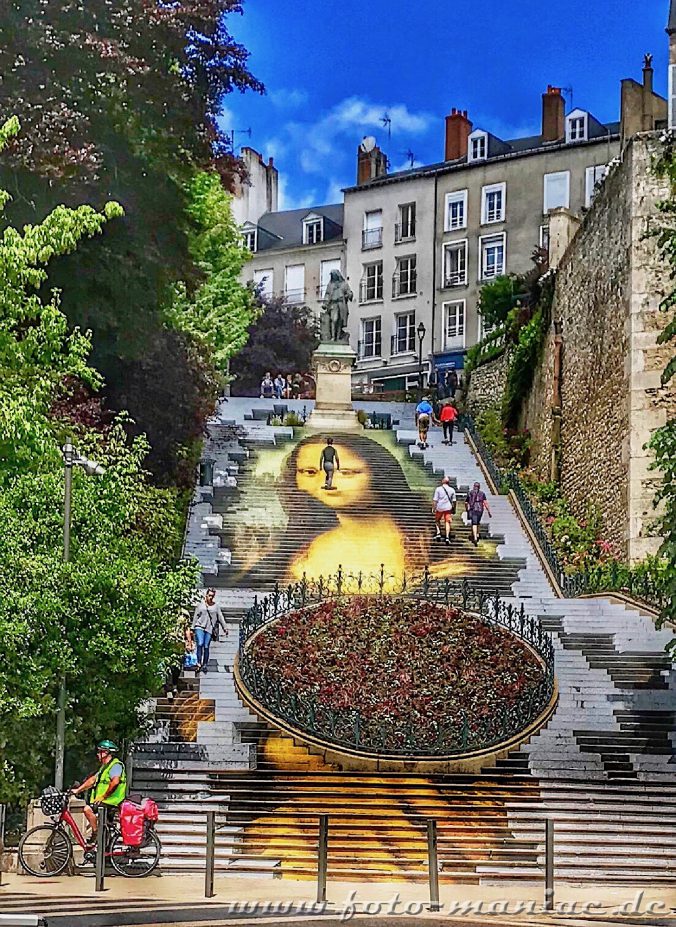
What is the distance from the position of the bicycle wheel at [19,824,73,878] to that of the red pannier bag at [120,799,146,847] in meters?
0.56

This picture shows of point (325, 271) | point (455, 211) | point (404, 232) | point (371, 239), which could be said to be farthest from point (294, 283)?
point (455, 211)

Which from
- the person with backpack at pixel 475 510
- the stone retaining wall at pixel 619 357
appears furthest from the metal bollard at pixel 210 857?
the person with backpack at pixel 475 510

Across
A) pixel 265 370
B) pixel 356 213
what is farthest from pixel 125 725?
pixel 356 213

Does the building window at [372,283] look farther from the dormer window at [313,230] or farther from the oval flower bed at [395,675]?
the oval flower bed at [395,675]

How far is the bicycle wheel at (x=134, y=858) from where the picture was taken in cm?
1463

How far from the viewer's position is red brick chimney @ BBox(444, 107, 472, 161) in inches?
2500

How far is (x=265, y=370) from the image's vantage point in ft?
194

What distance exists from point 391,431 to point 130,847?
90.1 ft

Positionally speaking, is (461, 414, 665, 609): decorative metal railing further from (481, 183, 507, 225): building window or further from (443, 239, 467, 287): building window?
(443, 239, 467, 287): building window

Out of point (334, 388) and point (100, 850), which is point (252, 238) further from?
point (100, 850)

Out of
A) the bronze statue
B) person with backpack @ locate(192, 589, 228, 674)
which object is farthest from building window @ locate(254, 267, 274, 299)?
person with backpack @ locate(192, 589, 228, 674)

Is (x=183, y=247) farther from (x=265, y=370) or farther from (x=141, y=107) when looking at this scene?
(x=265, y=370)

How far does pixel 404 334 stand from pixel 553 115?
11103 mm

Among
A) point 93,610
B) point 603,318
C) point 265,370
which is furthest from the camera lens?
point 265,370
